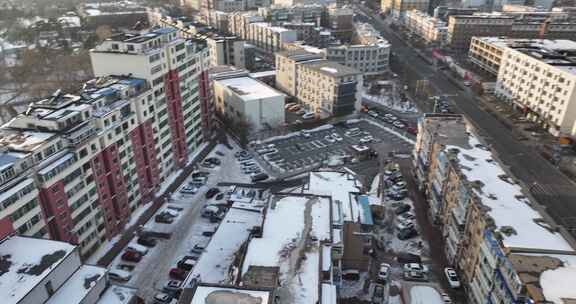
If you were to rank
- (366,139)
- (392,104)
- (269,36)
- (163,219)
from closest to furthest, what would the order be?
1. (163,219)
2. (366,139)
3. (392,104)
4. (269,36)

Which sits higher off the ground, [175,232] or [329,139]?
[329,139]

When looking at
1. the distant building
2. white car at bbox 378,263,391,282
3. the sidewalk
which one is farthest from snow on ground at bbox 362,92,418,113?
the distant building

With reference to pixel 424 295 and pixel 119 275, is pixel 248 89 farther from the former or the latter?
pixel 424 295

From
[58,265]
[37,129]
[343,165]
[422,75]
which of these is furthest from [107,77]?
[422,75]

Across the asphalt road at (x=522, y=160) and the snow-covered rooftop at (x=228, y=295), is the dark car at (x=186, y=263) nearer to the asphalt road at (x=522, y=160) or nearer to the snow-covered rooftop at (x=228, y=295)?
the snow-covered rooftop at (x=228, y=295)

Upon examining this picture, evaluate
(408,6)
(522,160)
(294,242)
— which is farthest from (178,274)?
(408,6)

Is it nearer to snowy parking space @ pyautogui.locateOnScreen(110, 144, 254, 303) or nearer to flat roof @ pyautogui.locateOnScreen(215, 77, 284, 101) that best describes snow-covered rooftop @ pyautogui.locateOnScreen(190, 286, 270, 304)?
snowy parking space @ pyautogui.locateOnScreen(110, 144, 254, 303)
